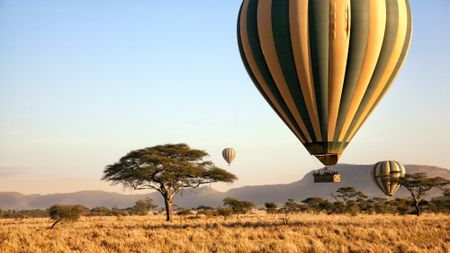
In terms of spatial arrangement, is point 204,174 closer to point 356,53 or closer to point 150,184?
point 150,184

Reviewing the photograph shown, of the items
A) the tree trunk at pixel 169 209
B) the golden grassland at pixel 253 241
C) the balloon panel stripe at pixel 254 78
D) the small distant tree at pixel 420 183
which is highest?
the balloon panel stripe at pixel 254 78

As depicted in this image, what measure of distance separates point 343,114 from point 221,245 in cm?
1188

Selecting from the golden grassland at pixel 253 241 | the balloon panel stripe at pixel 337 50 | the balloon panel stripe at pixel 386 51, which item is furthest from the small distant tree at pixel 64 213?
the balloon panel stripe at pixel 386 51

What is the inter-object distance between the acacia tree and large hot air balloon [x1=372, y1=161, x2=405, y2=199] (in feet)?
136

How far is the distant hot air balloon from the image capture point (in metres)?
91.6

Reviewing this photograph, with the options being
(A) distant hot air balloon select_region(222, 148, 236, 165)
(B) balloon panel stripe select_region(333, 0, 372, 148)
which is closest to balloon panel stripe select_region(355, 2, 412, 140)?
(B) balloon panel stripe select_region(333, 0, 372, 148)

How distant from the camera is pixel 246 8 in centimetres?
3017

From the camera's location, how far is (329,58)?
1094 inches

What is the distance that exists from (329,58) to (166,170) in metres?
21.9

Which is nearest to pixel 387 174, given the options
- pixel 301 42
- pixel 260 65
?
pixel 260 65

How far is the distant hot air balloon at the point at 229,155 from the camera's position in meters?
91.6

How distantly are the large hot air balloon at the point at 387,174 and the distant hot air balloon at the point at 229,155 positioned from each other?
81.4 ft

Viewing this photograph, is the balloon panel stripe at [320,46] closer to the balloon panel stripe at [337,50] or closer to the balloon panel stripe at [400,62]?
the balloon panel stripe at [337,50]

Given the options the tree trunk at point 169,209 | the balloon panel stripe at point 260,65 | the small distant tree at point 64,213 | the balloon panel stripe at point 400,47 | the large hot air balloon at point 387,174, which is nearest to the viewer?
the balloon panel stripe at point 400,47
